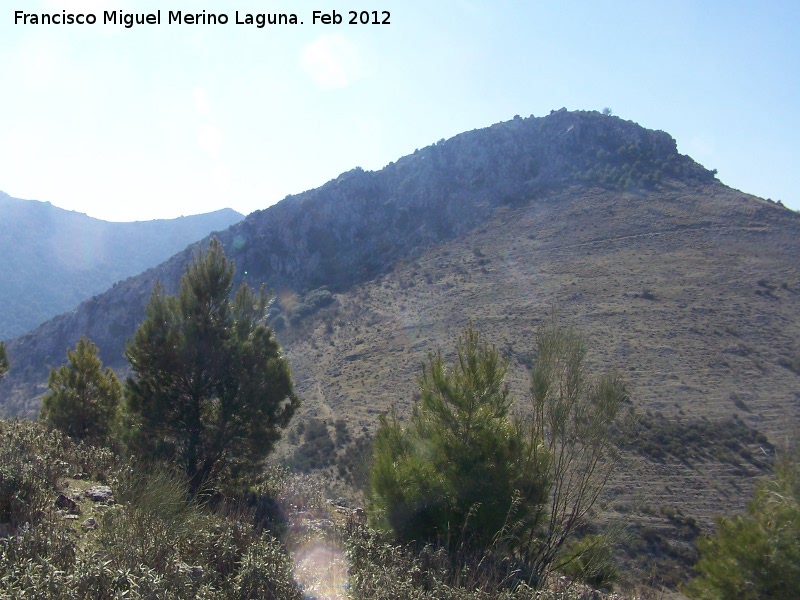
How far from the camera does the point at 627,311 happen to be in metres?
30.9

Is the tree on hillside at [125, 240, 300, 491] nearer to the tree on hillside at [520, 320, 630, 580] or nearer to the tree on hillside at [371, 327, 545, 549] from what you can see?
the tree on hillside at [371, 327, 545, 549]

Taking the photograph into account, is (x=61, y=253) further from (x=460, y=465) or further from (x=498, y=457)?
(x=498, y=457)

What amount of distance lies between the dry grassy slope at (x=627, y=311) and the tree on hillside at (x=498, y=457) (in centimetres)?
1168

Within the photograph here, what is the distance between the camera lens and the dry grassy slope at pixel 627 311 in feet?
75.5

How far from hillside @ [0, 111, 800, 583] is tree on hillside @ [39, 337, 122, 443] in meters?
9.98

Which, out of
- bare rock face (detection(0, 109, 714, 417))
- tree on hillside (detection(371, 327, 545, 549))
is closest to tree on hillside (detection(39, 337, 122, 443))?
tree on hillside (detection(371, 327, 545, 549))

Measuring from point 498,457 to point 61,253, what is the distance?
89276 mm

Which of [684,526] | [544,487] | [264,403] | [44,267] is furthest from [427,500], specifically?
[44,267]

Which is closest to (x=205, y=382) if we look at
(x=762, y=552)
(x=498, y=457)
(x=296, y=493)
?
(x=296, y=493)

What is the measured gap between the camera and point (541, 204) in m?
49.7

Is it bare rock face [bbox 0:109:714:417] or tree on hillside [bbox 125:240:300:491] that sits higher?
bare rock face [bbox 0:109:714:417]

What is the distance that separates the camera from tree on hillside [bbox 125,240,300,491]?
11.1 m

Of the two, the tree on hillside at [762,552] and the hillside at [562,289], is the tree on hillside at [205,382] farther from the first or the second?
the tree on hillside at [762,552]

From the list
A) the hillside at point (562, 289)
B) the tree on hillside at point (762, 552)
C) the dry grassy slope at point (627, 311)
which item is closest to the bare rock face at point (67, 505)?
the hillside at point (562, 289)
